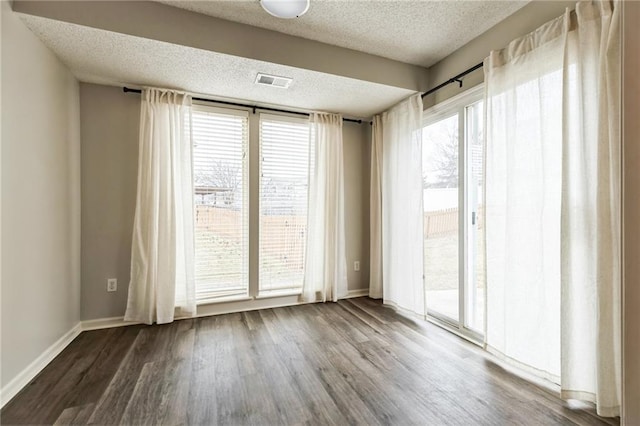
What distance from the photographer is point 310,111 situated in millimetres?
3535

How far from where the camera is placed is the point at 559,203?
1.82 m

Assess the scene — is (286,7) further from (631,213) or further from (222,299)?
(222,299)

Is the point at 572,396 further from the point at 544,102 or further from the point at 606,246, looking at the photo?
the point at 544,102

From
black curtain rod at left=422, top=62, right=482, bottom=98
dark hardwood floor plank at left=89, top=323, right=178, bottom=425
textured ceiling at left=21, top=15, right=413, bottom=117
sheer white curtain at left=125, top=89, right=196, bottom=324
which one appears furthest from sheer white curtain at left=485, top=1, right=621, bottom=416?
sheer white curtain at left=125, top=89, right=196, bottom=324

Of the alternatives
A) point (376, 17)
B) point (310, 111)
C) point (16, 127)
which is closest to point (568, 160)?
point (376, 17)

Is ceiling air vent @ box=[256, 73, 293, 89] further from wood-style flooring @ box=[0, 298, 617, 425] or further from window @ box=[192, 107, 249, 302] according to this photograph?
wood-style flooring @ box=[0, 298, 617, 425]

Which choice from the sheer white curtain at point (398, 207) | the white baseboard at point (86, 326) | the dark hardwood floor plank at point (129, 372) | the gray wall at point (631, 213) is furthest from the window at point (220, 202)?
the gray wall at point (631, 213)

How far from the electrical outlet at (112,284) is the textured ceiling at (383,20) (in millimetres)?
2516

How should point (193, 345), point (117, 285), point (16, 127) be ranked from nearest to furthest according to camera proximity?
point (16, 127) → point (193, 345) → point (117, 285)

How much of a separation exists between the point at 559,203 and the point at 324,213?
2286 millimetres

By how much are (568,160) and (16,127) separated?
11.3ft

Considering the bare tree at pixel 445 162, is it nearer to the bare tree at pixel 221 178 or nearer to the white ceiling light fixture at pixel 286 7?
the white ceiling light fixture at pixel 286 7

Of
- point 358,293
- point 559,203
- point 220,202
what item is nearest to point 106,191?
point 220,202

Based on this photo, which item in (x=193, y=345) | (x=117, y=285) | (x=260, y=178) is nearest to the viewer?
(x=193, y=345)
